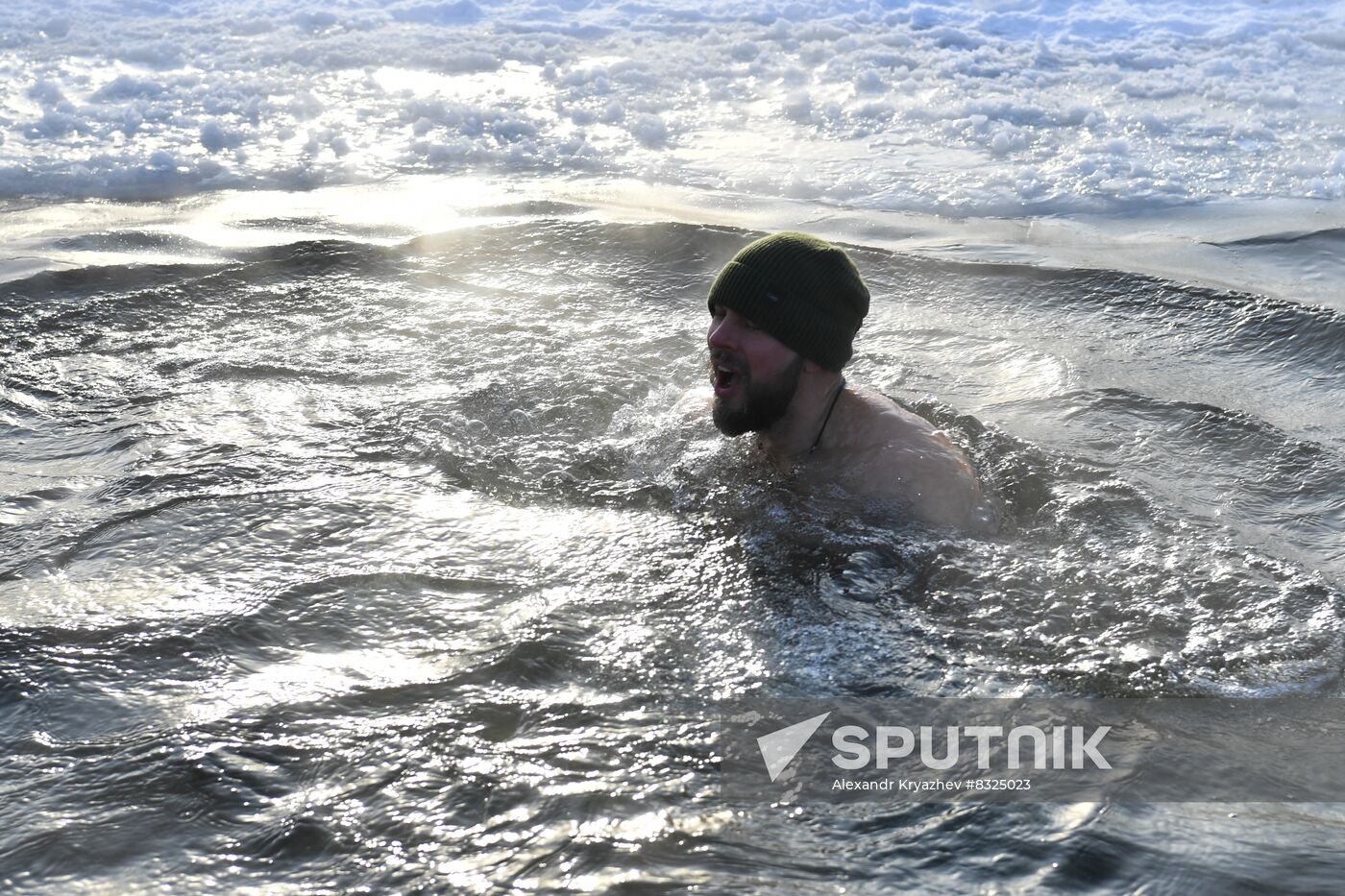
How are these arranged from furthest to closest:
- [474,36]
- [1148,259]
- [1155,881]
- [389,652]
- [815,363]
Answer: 1. [474,36]
2. [1148,259]
3. [815,363]
4. [389,652]
5. [1155,881]

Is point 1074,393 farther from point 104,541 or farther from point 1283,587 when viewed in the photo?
point 104,541

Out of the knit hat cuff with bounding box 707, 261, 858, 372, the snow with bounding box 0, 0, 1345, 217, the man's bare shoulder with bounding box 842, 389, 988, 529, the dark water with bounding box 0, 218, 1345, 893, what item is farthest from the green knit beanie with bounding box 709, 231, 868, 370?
the snow with bounding box 0, 0, 1345, 217

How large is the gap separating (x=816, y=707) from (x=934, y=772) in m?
0.38

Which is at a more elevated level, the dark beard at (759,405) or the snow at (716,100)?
the snow at (716,100)

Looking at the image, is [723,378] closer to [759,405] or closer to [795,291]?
[759,405]

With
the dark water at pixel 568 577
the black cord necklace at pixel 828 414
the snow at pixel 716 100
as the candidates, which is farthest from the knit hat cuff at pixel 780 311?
the snow at pixel 716 100

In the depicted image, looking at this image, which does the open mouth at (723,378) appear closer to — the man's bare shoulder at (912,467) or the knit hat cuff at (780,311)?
the knit hat cuff at (780,311)

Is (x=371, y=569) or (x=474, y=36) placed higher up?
(x=474, y=36)

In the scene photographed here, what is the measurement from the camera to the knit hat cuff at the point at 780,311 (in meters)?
4.21

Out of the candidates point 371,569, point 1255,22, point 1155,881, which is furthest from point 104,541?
point 1255,22

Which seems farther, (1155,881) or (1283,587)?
(1283,587)

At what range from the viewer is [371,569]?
3.79 m

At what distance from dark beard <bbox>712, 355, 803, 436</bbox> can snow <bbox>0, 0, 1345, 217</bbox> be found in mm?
4445

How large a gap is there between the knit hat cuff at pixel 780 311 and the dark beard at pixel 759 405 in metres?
0.09
